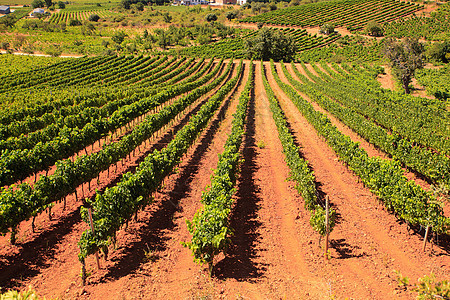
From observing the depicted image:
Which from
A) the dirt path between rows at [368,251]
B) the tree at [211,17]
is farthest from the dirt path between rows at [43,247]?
the tree at [211,17]

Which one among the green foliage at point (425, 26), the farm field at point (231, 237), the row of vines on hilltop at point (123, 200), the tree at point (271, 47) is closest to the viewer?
the farm field at point (231, 237)

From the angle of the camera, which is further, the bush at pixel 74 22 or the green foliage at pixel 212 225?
the bush at pixel 74 22

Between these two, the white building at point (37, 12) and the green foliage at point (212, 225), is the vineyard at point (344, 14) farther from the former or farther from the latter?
the green foliage at point (212, 225)

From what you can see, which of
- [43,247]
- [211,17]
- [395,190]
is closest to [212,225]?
[43,247]

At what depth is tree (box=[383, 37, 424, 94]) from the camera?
4384cm

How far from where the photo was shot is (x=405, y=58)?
4497 centimetres

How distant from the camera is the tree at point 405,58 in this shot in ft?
144

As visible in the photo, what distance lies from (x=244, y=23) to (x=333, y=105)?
11154cm

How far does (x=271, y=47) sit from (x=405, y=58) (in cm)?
4506

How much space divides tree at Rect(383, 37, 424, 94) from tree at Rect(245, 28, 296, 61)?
134ft

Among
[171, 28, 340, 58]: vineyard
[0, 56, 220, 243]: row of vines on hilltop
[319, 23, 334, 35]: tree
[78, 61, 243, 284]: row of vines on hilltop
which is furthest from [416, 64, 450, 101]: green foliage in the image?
[319, 23, 334, 35]: tree

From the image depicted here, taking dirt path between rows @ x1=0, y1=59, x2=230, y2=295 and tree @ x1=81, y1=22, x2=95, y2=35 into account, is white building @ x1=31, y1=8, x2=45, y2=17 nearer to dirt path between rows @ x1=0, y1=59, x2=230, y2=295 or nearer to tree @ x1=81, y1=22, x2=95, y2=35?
tree @ x1=81, y1=22, x2=95, y2=35

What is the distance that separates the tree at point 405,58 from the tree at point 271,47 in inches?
1611

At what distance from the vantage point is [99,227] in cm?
1198
